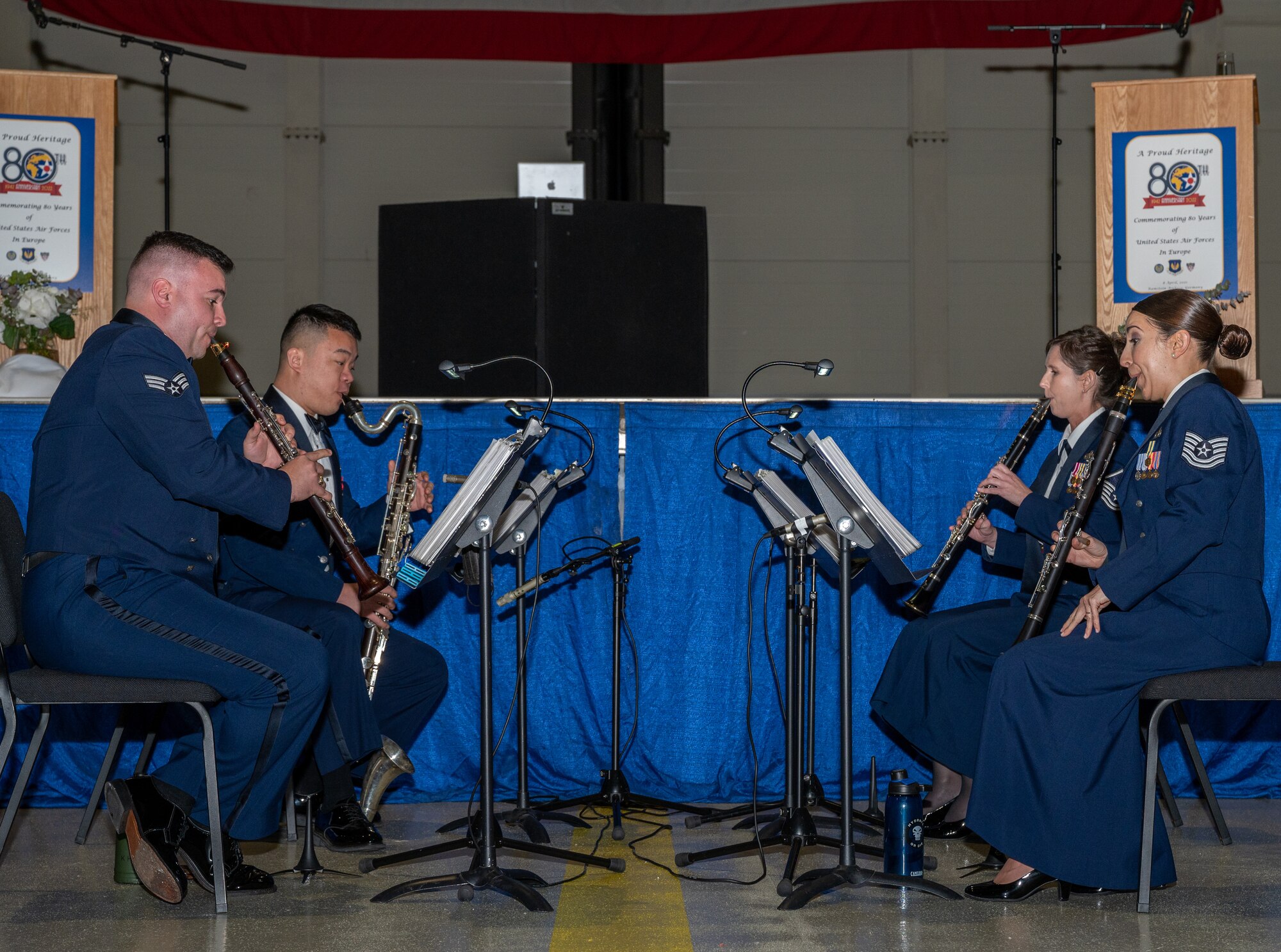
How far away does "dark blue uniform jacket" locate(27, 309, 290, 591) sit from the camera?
297 cm

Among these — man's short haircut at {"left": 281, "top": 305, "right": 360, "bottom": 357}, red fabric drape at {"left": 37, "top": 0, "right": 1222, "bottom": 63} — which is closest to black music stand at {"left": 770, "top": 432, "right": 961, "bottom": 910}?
man's short haircut at {"left": 281, "top": 305, "right": 360, "bottom": 357}

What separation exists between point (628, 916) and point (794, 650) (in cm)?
87

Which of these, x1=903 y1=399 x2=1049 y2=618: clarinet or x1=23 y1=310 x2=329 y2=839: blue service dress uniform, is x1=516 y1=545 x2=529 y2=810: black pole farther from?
x1=903 y1=399 x2=1049 y2=618: clarinet

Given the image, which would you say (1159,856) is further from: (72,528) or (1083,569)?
(72,528)

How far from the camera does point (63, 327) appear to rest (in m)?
4.69

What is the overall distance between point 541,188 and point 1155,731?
3651 millimetres

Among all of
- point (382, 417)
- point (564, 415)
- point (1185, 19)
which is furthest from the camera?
point (1185, 19)

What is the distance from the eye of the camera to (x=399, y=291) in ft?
17.9

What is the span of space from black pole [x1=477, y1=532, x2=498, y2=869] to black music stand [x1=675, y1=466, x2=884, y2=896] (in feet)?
1.88

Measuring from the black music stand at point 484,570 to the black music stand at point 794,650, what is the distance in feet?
1.82

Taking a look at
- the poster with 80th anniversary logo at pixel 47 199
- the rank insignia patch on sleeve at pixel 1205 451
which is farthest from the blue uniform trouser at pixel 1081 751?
the poster with 80th anniversary logo at pixel 47 199

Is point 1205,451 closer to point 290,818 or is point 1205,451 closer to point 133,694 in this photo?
point 133,694

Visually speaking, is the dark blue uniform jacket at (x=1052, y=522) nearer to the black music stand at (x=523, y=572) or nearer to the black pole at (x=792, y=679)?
the black pole at (x=792, y=679)

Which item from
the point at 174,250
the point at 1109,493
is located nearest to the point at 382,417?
the point at 174,250
